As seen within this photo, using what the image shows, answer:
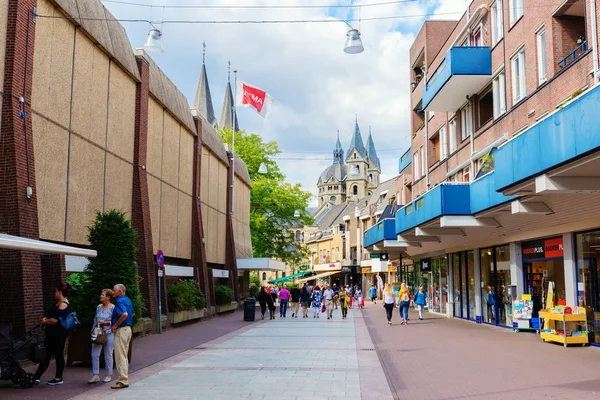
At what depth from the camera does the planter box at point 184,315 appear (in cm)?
2250

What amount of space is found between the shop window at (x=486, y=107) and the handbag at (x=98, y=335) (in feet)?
56.9

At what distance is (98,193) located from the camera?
17.6m

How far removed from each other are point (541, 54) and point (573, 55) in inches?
64.8

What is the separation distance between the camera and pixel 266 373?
11172mm

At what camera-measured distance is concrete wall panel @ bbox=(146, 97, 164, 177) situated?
22344 mm

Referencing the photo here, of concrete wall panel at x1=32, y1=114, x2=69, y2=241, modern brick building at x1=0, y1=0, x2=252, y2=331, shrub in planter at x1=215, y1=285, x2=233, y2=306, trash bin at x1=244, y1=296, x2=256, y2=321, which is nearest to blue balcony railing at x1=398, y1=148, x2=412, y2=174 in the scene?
shrub in planter at x1=215, y1=285, x2=233, y2=306

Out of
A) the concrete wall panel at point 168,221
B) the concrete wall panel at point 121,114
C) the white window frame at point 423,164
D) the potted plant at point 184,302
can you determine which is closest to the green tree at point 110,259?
the concrete wall panel at point 121,114

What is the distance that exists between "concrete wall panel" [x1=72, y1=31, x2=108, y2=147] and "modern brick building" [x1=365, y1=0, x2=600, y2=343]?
35.6 ft

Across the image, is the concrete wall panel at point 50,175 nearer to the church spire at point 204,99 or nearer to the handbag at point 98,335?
the handbag at point 98,335

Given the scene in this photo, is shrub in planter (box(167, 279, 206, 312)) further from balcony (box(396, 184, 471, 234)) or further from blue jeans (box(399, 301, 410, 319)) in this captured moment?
balcony (box(396, 184, 471, 234))

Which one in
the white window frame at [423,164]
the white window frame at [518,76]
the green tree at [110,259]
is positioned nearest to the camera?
the green tree at [110,259]

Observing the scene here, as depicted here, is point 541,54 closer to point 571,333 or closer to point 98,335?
point 571,333

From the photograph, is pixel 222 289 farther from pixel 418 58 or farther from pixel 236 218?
pixel 418 58

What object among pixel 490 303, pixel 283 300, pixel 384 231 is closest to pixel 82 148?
pixel 490 303
